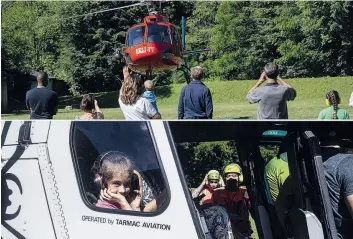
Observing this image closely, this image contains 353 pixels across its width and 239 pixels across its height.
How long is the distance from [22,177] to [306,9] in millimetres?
2884

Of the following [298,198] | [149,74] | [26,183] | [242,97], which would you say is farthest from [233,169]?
[149,74]

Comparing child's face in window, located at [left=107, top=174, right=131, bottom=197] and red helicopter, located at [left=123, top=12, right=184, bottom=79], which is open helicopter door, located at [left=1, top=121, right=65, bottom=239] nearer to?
child's face in window, located at [left=107, top=174, right=131, bottom=197]

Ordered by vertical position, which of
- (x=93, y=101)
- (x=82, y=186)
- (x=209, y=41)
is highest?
(x=209, y=41)

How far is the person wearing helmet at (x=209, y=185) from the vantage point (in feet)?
6.31

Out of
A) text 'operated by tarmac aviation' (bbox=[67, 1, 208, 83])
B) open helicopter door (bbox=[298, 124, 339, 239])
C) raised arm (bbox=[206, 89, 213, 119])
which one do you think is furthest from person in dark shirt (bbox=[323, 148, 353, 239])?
text 'operated by tarmac aviation' (bbox=[67, 1, 208, 83])

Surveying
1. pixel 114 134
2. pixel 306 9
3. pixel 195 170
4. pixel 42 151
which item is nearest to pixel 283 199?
pixel 195 170

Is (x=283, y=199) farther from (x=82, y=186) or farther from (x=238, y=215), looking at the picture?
(x=82, y=186)

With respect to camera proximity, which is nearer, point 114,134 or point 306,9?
point 114,134

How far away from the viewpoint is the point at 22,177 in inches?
84.7

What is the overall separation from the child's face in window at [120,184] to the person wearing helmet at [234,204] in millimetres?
326

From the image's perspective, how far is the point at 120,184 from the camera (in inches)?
80.0

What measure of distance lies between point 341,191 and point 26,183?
1194mm

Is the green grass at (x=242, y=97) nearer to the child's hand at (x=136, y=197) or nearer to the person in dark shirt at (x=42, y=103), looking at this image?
the person in dark shirt at (x=42, y=103)

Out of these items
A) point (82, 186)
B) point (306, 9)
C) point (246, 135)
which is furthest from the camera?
point (306, 9)
